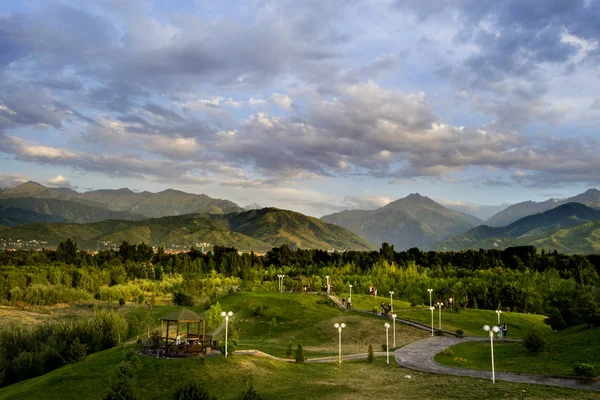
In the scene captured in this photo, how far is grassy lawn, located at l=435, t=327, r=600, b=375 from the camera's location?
36688mm

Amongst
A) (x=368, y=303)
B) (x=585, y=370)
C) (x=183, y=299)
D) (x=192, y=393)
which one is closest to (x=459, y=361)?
(x=585, y=370)

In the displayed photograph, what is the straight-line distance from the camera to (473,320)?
236ft

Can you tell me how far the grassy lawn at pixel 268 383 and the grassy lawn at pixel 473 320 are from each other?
31.9 m

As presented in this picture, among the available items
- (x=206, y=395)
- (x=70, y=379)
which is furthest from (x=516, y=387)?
(x=70, y=379)

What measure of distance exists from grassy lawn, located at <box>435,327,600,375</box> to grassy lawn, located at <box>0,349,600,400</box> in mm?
6186

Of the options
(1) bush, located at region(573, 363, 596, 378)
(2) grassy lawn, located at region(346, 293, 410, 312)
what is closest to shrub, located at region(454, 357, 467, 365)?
(1) bush, located at region(573, 363, 596, 378)

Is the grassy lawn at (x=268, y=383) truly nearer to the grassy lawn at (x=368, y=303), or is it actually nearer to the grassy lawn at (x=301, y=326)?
the grassy lawn at (x=301, y=326)

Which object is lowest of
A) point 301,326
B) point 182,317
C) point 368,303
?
point 301,326

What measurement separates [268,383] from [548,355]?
25.9 m

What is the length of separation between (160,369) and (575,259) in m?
135

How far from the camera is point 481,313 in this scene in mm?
76375

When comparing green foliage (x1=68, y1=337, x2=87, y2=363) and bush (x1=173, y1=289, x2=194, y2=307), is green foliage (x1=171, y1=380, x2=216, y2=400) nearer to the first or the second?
green foliage (x1=68, y1=337, x2=87, y2=363)

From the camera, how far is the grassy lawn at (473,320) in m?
67.5

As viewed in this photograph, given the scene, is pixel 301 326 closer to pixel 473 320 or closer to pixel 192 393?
pixel 473 320
